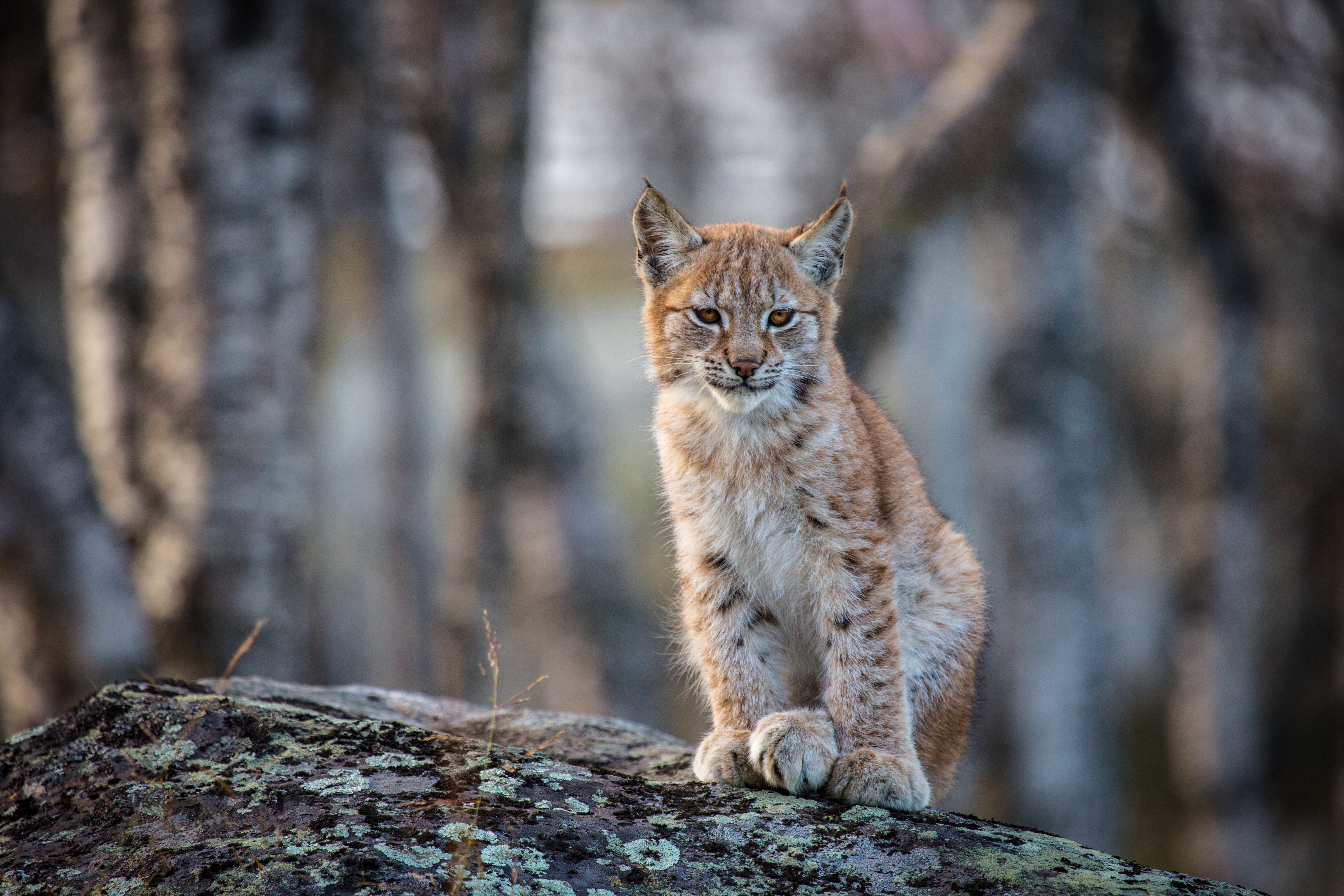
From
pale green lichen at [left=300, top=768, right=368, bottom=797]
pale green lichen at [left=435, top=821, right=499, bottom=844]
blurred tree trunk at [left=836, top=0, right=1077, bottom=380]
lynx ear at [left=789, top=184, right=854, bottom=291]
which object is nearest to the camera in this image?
pale green lichen at [left=435, top=821, right=499, bottom=844]

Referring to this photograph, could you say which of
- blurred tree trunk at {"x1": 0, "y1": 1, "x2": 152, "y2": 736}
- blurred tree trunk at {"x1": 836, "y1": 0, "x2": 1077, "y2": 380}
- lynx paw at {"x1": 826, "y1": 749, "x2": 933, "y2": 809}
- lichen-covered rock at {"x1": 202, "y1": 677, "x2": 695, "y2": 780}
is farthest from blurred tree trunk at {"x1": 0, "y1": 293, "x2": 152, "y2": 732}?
blurred tree trunk at {"x1": 836, "y1": 0, "x2": 1077, "y2": 380}

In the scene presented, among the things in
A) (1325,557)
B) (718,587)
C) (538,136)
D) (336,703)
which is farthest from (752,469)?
(1325,557)

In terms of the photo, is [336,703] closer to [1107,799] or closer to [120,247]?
[120,247]

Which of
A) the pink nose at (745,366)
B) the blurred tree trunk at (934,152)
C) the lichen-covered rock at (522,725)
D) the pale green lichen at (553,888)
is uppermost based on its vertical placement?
the blurred tree trunk at (934,152)

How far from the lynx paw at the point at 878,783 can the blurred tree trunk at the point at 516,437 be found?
12.2ft

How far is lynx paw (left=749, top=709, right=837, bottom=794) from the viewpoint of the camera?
3.31m

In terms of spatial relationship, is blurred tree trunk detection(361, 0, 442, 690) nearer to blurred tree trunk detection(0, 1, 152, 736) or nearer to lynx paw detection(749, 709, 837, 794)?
blurred tree trunk detection(0, 1, 152, 736)

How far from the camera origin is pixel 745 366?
3836 mm

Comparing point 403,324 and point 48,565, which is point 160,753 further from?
point 403,324

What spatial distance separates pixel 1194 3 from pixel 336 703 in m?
12.3

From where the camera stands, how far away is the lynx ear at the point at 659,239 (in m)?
4.24

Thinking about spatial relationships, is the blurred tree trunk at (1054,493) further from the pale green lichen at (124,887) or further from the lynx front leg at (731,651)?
the pale green lichen at (124,887)

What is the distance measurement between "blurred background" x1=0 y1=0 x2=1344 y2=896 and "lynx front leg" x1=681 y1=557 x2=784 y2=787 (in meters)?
0.49

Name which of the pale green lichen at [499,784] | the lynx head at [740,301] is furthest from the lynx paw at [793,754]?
the lynx head at [740,301]
